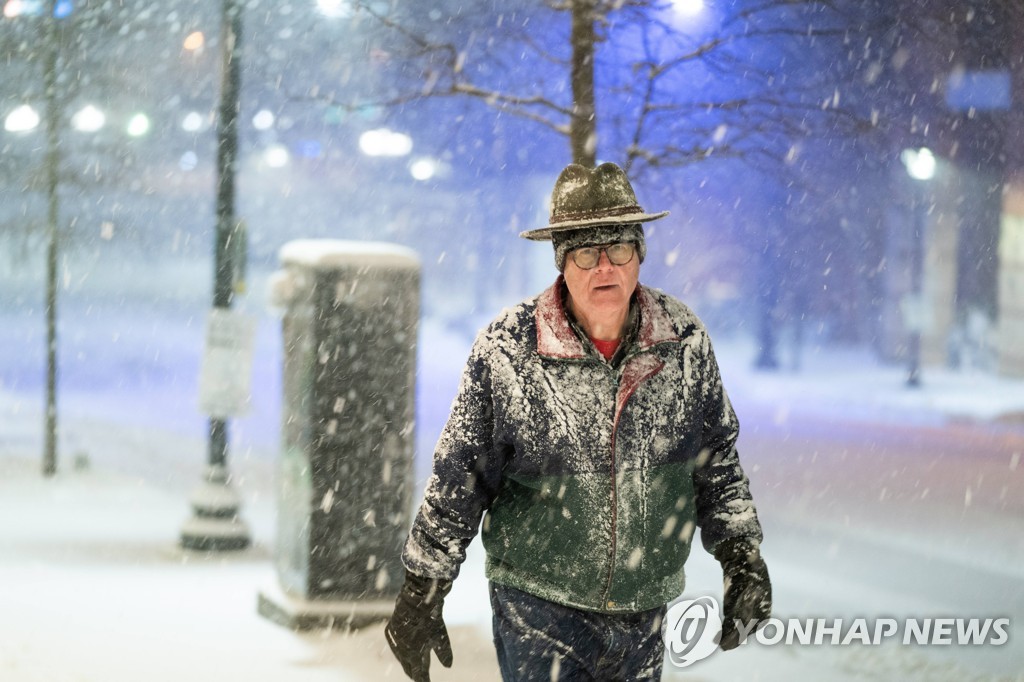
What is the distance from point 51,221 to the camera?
1405cm

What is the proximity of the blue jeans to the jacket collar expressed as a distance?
0.66 metres

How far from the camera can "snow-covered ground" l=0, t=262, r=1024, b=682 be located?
20.3ft

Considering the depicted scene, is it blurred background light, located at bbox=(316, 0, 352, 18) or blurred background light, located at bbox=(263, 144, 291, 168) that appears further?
blurred background light, located at bbox=(263, 144, 291, 168)

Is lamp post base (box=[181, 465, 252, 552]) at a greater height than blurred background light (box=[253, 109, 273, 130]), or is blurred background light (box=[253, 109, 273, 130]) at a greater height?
blurred background light (box=[253, 109, 273, 130])

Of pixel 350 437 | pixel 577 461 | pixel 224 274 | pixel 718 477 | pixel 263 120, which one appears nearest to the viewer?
pixel 577 461

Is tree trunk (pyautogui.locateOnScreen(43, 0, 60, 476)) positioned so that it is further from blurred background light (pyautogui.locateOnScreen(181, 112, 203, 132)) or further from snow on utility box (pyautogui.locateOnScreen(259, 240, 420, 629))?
blurred background light (pyautogui.locateOnScreen(181, 112, 203, 132))

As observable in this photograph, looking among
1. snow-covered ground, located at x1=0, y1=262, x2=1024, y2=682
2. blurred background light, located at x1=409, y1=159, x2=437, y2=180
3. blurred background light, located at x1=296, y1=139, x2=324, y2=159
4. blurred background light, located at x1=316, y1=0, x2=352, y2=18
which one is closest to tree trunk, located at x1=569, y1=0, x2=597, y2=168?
blurred background light, located at x1=316, y1=0, x2=352, y2=18

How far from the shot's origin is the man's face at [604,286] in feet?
10.3

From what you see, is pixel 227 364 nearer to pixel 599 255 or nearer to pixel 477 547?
pixel 477 547

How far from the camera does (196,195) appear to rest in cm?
4700

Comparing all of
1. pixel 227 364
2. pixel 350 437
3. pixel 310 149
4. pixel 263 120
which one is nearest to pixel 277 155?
pixel 310 149

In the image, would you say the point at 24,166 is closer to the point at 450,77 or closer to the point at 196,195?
the point at 450,77

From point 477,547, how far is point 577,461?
7610 mm

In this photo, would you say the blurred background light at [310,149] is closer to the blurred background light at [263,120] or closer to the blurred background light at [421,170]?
the blurred background light at [263,120]
